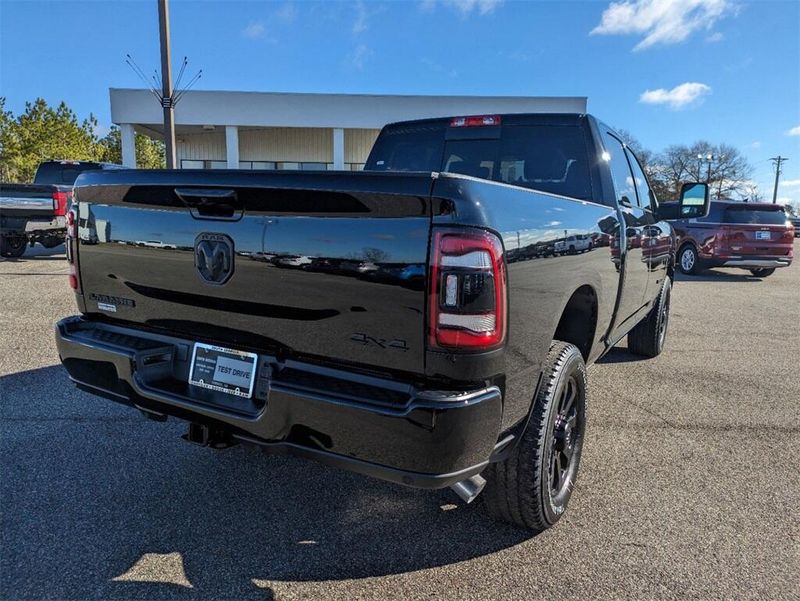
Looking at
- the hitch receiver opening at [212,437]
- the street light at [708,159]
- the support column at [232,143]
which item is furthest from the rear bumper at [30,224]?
the street light at [708,159]

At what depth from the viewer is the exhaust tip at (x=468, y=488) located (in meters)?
1.98

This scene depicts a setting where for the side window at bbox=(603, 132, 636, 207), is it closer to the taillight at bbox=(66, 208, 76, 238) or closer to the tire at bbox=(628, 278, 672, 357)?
the tire at bbox=(628, 278, 672, 357)

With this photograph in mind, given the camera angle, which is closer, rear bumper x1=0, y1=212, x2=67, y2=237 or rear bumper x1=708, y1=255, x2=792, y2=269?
rear bumper x1=0, y1=212, x2=67, y2=237

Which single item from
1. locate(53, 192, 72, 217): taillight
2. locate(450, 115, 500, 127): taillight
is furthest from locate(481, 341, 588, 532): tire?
locate(53, 192, 72, 217): taillight

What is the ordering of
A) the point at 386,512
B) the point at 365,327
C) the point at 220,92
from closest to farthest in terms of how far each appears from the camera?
1. the point at 365,327
2. the point at 386,512
3. the point at 220,92

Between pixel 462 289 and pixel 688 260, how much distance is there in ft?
45.1

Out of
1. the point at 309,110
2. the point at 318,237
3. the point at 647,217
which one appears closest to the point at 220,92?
the point at 309,110

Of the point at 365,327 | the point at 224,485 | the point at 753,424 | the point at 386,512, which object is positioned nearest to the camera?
the point at 365,327

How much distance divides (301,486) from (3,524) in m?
1.29

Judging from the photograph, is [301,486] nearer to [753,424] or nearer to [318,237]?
[318,237]

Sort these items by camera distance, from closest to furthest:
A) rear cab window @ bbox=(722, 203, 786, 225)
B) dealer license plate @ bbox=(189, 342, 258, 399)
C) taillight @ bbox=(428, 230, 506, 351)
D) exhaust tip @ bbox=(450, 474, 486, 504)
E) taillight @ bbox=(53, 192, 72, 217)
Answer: taillight @ bbox=(428, 230, 506, 351)
exhaust tip @ bbox=(450, 474, 486, 504)
dealer license plate @ bbox=(189, 342, 258, 399)
taillight @ bbox=(53, 192, 72, 217)
rear cab window @ bbox=(722, 203, 786, 225)

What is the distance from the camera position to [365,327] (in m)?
1.85

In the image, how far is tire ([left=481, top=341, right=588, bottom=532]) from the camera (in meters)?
2.25

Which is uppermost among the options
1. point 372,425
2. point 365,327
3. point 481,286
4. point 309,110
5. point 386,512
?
point 309,110
